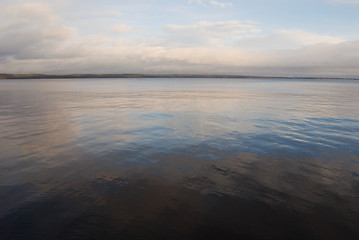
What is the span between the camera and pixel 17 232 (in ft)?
23.3

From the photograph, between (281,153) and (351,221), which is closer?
(351,221)

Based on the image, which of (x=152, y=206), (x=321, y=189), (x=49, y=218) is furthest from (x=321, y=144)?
(x=49, y=218)

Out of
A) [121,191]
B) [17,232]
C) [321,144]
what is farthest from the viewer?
[321,144]

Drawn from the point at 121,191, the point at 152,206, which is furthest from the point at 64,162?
the point at 152,206

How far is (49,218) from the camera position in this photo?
304 inches

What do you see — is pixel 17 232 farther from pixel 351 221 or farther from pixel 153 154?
pixel 351 221

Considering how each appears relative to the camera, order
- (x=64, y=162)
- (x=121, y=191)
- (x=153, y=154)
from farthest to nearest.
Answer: (x=153, y=154)
(x=64, y=162)
(x=121, y=191)

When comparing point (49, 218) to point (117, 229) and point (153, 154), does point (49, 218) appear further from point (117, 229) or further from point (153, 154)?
point (153, 154)

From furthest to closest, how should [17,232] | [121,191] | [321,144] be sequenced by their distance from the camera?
[321,144] → [121,191] → [17,232]

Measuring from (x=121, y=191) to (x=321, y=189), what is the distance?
8.95 metres

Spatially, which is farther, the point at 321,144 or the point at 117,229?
the point at 321,144

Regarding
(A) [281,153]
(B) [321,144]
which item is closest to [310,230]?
(A) [281,153]

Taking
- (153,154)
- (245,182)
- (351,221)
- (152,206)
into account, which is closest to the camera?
(351,221)

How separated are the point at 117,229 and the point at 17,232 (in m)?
3.24
